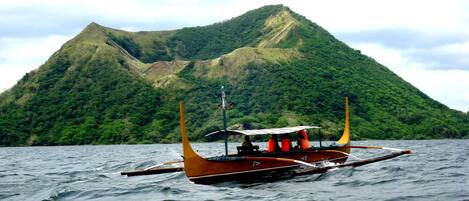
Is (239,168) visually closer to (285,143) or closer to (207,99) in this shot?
(285,143)

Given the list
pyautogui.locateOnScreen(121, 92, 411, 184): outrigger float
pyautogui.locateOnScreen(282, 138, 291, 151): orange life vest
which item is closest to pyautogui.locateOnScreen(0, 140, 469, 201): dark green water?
pyautogui.locateOnScreen(121, 92, 411, 184): outrigger float

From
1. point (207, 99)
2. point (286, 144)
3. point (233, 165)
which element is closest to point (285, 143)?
point (286, 144)

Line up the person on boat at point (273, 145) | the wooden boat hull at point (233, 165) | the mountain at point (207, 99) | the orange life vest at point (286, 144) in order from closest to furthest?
the wooden boat hull at point (233, 165) → the person on boat at point (273, 145) → the orange life vest at point (286, 144) → the mountain at point (207, 99)

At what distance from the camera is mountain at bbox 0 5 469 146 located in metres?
146

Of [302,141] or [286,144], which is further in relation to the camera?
[302,141]

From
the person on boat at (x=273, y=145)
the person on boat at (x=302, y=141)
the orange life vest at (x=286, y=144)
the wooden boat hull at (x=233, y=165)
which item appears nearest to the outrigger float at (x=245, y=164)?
the wooden boat hull at (x=233, y=165)

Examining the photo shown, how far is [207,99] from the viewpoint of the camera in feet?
542

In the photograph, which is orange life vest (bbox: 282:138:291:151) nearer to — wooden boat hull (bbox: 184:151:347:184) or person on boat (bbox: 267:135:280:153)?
person on boat (bbox: 267:135:280:153)

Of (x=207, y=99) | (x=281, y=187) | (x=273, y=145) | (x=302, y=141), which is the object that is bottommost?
(x=281, y=187)

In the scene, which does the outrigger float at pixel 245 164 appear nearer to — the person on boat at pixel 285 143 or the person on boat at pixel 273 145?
the person on boat at pixel 285 143

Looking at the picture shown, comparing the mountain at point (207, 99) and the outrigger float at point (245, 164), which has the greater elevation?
the mountain at point (207, 99)

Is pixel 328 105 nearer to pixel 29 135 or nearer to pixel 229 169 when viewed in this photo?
pixel 29 135

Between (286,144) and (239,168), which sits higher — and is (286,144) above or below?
above

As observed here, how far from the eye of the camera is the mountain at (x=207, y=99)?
480 feet
